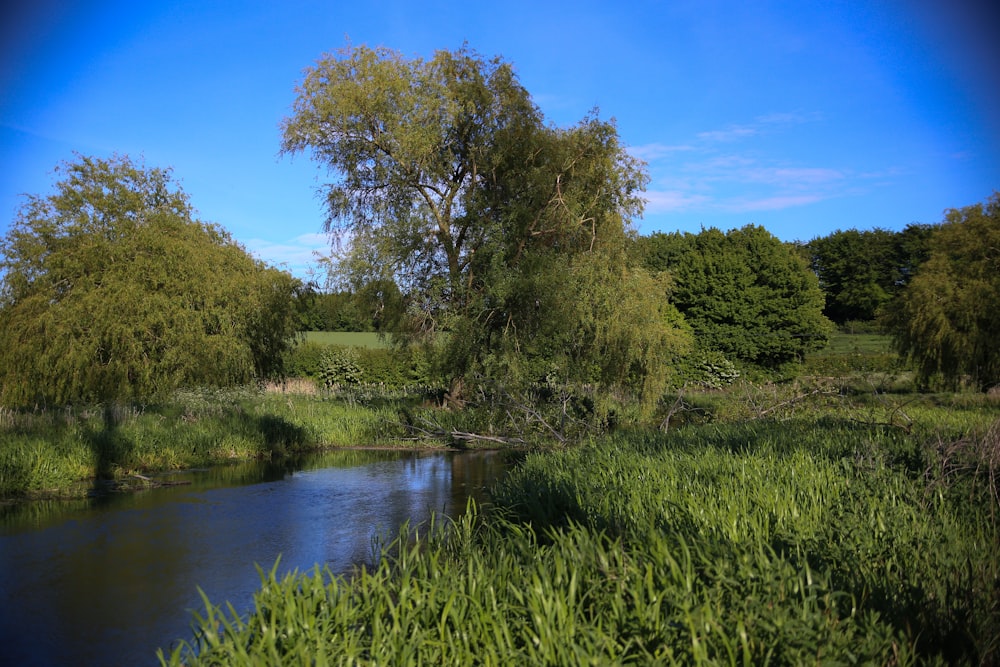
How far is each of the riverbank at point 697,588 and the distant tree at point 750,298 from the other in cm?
2276

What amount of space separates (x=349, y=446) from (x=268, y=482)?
3.78m

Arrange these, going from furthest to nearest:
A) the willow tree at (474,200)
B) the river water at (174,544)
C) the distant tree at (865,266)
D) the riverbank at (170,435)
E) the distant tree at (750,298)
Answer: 1. the distant tree at (865,266)
2. the distant tree at (750,298)
3. the willow tree at (474,200)
4. the riverbank at (170,435)
5. the river water at (174,544)

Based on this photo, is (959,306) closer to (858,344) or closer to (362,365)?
(858,344)

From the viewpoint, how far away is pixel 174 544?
7500 millimetres

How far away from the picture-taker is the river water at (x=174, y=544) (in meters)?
5.27

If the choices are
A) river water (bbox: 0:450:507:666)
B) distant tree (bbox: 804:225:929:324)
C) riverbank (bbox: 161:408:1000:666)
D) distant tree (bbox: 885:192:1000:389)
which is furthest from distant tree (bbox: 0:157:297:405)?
distant tree (bbox: 804:225:929:324)

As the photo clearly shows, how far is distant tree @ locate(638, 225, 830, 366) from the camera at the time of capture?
28.3m

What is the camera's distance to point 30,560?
6.95 m

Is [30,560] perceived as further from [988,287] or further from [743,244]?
[743,244]

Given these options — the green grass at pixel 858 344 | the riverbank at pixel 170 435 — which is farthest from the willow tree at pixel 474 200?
the green grass at pixel 858 344

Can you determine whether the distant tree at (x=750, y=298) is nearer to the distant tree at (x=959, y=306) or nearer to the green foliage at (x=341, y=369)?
the distant tree at (x=959, y=306)

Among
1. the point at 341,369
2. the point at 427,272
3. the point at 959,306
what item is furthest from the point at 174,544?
the point at 959,306

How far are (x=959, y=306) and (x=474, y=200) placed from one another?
38.2 feet

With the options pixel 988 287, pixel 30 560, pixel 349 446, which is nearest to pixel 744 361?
pixel 988 287
